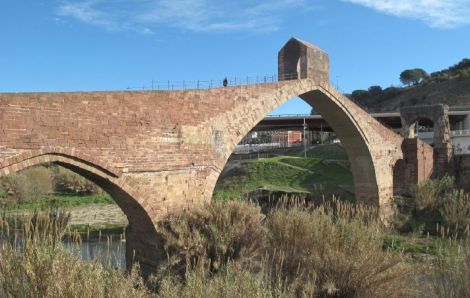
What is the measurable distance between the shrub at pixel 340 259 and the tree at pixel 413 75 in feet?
270

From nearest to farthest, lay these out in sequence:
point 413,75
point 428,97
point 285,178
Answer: point 285,178
point 428,97
point 413,75

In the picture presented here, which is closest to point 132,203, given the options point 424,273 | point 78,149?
point 78,149

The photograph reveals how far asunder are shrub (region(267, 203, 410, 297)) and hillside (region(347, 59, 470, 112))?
46.2 m

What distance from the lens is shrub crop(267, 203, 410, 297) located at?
6449mm

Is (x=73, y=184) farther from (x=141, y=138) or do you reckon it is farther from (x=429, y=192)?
(x=141, y=138)

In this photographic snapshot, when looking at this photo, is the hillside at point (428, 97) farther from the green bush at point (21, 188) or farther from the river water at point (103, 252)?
the river water at point (103, 252)

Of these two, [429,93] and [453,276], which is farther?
[429,93]

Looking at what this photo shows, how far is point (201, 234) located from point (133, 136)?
2292 millimetres

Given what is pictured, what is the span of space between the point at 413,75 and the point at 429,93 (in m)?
22.9

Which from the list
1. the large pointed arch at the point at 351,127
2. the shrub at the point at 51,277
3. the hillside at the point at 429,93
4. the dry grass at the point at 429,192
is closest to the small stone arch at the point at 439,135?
the large pointed arch at the point at 351,127

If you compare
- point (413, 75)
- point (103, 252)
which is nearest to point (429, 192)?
point (103, 252)

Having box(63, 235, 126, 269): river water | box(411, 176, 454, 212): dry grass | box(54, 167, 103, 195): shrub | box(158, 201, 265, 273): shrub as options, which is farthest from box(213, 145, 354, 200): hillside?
box(158, 201, 265, 273): shrub

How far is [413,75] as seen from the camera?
83250 mm

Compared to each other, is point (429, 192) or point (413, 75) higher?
point (413, 75)
